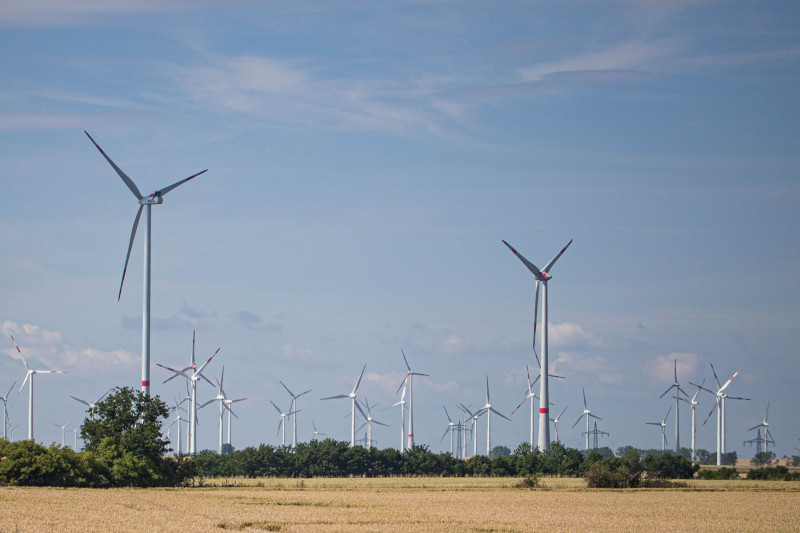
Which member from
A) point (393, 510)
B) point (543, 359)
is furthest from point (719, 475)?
point (393, 510)

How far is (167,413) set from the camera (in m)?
106

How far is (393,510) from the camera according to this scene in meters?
69.9

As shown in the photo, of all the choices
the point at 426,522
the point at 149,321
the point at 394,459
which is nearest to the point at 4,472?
the point at 149,321

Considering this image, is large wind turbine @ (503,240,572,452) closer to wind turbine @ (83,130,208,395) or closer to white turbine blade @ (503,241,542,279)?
white turbine blade @ (503,241,542,279)

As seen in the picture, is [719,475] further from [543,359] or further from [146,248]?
[146,248]

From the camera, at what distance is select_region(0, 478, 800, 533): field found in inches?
2280

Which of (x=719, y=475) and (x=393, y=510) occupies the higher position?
(x=393, y=510)

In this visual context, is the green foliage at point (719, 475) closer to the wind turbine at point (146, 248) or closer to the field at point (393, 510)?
the field at point (393, 510)

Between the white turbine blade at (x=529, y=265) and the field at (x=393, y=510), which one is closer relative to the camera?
the field at (x=393, y=510)

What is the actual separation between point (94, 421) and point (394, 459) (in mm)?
57277

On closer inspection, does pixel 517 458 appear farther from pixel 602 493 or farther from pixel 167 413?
pixel 167 413

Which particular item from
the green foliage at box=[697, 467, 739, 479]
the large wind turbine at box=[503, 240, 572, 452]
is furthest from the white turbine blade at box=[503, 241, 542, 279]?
the green foliage at box=[697, 467, 739, 479]

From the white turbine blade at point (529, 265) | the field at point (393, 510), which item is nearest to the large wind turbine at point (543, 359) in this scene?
the white turbine blade at point (529, 265)

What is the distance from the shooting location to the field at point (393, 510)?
190ft
